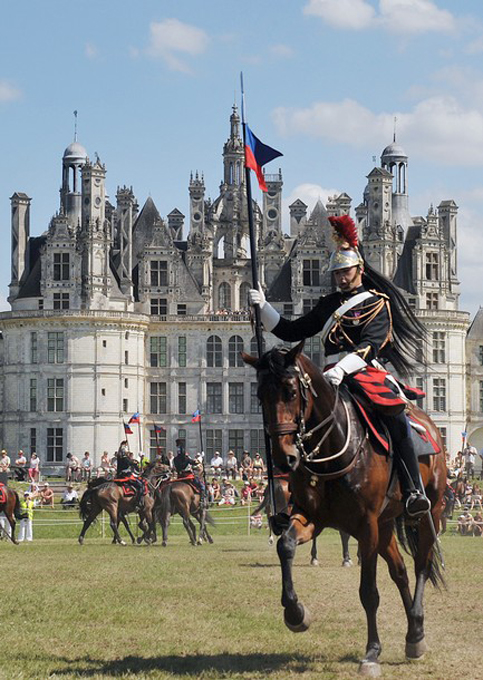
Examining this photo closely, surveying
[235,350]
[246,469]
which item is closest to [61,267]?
[235,350]

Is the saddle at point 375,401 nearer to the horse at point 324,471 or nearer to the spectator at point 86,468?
the horse at point 324,471

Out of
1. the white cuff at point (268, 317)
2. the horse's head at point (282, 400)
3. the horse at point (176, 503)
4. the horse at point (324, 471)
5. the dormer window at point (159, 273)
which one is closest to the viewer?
the horse's head at point (282, 400)

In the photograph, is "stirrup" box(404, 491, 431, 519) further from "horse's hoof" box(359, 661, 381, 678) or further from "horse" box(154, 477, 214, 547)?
"horse" box(154, 477, 214, 547)

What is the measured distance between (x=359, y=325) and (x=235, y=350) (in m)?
68.5

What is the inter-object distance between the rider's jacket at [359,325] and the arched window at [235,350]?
67443mm

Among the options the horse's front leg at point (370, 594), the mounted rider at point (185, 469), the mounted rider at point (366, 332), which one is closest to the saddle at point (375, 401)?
the mounted rider at point (366, 332)

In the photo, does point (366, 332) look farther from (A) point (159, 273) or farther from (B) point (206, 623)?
(A) point (159, 273)

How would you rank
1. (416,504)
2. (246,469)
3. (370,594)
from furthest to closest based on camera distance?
(246,469)
(416,504)
(370,594)

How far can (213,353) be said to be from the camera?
81.4 m

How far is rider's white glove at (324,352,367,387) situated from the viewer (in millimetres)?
12254

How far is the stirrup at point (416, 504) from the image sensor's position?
12711 mm

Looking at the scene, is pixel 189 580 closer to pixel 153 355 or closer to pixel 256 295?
pixel 256 295

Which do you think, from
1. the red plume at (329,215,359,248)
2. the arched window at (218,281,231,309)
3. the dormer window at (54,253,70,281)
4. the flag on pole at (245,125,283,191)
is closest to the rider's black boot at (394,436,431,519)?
the red plume at (329,215,359,248)

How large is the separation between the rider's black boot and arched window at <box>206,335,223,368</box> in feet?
225
